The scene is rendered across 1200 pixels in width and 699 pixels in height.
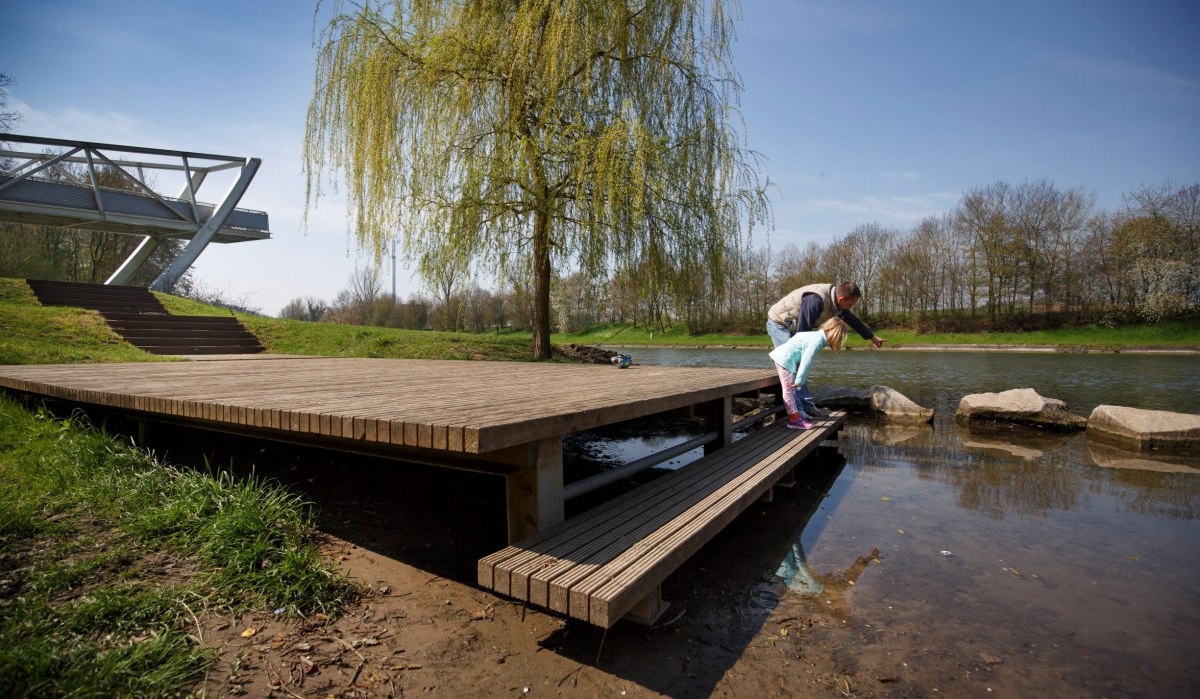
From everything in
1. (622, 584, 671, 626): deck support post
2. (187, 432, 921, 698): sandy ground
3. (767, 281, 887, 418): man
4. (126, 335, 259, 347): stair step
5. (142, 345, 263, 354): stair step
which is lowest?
(187, 432, 921, 698): sandy ground

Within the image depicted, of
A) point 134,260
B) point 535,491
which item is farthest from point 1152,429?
point 134,260

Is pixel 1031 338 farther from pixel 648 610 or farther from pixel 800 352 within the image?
pixel 648 610

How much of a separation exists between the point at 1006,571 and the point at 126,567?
454cm

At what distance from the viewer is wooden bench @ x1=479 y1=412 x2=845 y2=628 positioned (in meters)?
1.94

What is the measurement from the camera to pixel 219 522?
2883mm

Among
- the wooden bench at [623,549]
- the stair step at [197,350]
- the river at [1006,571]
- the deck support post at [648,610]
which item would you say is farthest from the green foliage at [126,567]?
the stair step at [197,350]

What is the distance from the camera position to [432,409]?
2.68m

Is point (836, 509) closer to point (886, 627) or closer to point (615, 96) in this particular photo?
point (886, 627)

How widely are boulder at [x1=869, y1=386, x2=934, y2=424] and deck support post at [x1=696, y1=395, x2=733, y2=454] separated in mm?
4986

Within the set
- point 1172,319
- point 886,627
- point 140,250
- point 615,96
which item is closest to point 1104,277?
point 1172,319

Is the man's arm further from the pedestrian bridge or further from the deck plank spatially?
the pedestrian bridge

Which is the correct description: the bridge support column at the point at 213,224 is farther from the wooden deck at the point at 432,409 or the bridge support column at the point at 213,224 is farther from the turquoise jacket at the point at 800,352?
the turquoise jacket at the point at 800,352

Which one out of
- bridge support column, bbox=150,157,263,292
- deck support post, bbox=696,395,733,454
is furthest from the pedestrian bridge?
deck support post, bbox=696,395,733,454

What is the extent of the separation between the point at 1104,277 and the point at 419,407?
46300 millimetres
